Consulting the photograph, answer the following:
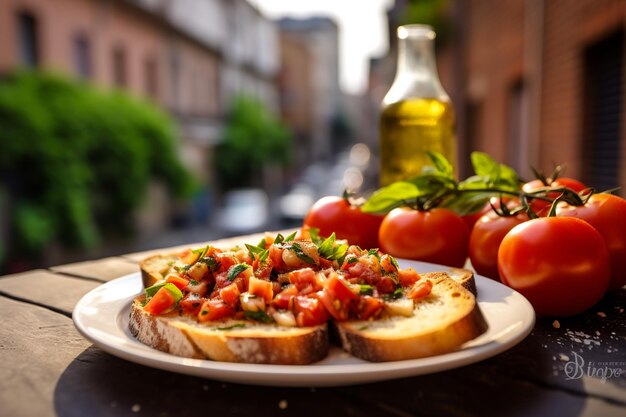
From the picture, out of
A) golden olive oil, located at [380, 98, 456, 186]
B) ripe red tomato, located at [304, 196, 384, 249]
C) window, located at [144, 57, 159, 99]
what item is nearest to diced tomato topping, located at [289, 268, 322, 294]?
ripe red tomato, located at [304, 196, 384, 249]

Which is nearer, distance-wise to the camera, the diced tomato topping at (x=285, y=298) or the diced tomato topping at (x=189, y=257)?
the diced tomato topping at (x=285, y=298)

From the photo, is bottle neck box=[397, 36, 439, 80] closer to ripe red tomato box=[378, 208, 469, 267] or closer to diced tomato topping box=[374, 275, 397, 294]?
ripe red tomato box=[378, 208, 469, 267]

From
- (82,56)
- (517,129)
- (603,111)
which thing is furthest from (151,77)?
(603,111)

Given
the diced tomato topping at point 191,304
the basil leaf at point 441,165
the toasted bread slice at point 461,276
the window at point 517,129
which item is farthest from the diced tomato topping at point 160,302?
the window at point 517,129

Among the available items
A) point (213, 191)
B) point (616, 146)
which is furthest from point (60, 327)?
point (213, 191)

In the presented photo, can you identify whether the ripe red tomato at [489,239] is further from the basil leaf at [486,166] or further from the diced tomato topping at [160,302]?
the diced tomato topping at [160,302]

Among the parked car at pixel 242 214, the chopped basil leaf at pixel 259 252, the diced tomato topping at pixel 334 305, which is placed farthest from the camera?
the parked car at pixel 242 214
